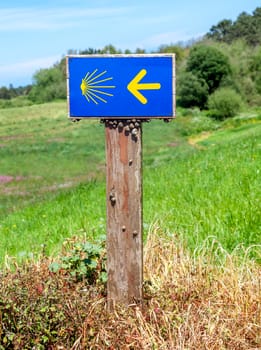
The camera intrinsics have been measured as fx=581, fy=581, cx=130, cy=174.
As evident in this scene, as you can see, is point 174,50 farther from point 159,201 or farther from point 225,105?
point 159,201

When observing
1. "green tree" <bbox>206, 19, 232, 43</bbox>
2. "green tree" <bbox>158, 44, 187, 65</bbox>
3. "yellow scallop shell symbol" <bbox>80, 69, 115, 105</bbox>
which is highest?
"green tree" <bbox>206, 19, 232, 43</bbox>

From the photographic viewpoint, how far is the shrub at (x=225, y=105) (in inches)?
1935

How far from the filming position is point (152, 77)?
11.9 ft

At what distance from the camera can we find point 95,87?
12.2ft

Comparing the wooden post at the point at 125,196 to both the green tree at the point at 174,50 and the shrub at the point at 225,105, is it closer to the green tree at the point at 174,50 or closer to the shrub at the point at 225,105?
the shrub at the point at 225,105

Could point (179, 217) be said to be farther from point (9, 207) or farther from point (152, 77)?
point (9, 207)

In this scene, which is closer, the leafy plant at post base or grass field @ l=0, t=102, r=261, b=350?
grass field @ l=0, t=102, r=261, b=350

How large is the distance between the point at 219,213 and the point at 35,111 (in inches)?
2353

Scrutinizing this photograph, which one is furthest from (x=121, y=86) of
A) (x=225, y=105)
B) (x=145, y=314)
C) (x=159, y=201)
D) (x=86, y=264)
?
(x=225, y=105)

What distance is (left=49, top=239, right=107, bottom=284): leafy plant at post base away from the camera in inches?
164

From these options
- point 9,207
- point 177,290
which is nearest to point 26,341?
point 177,290

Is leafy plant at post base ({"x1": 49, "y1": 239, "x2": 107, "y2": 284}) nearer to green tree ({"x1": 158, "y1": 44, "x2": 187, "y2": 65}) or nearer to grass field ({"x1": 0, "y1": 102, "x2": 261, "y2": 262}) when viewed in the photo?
grass field ({"x1": 0, "y1": 102, "x2": 261, "y2": 262})

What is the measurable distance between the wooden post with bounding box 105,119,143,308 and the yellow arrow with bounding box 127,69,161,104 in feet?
0.52

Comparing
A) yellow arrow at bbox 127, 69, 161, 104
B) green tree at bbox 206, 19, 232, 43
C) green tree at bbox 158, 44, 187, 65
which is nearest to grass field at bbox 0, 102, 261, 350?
yellow arrow at bbox 127, 69, 161, 104
